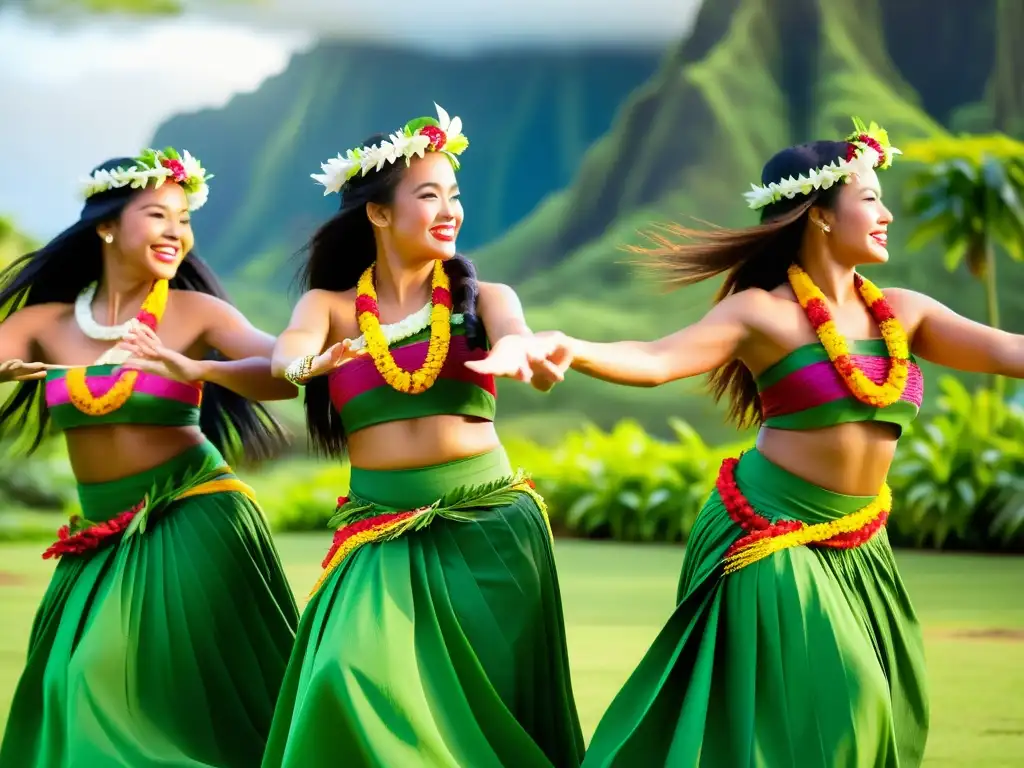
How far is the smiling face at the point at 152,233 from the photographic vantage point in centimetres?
343

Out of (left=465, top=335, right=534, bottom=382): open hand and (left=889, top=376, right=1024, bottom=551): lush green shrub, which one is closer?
(left=465, top=335, right=534, bottom=382): open hand

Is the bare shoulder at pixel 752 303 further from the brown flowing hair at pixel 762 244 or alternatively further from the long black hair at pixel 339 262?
the long black hair at pixel 339 262

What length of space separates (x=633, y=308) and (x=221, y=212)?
4.61 meters

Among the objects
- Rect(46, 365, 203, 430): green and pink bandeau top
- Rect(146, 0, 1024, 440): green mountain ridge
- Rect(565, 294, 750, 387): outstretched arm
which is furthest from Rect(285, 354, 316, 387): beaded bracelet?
Rect(146, 0, 1024, 440): green mountain ridge

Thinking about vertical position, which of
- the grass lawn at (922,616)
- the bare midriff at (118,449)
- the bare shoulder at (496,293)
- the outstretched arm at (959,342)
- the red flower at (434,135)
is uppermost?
the red flower at (434,135)

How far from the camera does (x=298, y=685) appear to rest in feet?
9.49

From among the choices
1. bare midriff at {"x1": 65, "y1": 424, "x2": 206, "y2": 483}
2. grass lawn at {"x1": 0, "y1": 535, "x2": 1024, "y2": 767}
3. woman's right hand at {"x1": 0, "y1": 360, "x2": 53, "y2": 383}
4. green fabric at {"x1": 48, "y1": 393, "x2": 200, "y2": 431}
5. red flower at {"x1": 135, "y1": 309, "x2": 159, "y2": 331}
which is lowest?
grass lawn at {"x1": 0, "y1": 535, "x2": 1024, "y2": 767}

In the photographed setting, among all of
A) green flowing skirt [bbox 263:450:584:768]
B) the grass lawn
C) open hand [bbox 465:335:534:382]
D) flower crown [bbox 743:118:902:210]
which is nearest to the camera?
open hand [bbox 465:335:534:382]

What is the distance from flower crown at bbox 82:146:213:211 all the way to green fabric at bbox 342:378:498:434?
0.79 metres

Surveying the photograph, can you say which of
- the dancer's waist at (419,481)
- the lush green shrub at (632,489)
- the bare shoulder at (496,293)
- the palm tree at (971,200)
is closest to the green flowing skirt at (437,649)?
the dancer's waist at (419,481)

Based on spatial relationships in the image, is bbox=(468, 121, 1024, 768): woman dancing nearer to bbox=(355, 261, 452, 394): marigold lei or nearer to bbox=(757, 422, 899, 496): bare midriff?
bbox=(757, 422, 899, 496): bare midriff

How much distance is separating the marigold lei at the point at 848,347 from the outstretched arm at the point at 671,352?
135mm

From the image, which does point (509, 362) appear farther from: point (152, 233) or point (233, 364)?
point (152, 233)

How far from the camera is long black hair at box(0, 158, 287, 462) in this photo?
11.6 ft
